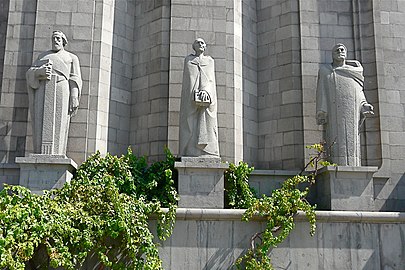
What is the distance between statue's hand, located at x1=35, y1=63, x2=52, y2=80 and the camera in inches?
469

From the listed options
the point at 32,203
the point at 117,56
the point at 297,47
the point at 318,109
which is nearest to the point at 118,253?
the point at 32,203

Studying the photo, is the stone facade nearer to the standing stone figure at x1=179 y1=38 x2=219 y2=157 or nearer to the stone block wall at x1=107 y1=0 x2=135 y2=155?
the stone block wall at x1=107 y1=0 x2=135 y2=155

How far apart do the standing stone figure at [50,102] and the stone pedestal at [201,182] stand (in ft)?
9.13

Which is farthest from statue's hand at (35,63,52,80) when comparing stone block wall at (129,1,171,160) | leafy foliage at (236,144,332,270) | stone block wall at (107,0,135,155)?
leafy foliage at (236,144,332,270)

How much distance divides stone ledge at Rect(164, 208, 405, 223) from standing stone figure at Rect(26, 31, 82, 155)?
327 centimetres

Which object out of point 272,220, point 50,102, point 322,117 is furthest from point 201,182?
point 50,102

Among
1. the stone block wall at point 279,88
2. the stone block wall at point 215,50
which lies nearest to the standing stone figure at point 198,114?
the stone block wall at point 215,50

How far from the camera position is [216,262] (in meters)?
10.9

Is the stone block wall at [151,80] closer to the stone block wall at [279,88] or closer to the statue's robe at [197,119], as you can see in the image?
the statue's robe at [197,119]

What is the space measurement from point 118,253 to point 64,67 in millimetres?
4554

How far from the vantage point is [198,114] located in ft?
39.7

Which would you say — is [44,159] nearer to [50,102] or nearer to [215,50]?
[50,102]

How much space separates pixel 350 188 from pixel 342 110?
72.2 inches

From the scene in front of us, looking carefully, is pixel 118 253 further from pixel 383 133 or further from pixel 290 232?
pixel 383 133
